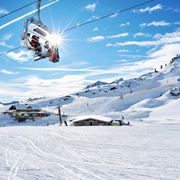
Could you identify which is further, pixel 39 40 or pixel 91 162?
pixel 39 40

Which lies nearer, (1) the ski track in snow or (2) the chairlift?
(1) the ski track in snow

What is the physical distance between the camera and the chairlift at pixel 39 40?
9.45m

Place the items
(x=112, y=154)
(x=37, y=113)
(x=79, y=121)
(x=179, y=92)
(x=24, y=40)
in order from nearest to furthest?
(x=24, y=40) → (x=112, y=154) → (x=79, y=121) → (x=37, y=113) → (x=179, y=92)

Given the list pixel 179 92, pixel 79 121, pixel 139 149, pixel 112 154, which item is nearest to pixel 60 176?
pixel 112 154

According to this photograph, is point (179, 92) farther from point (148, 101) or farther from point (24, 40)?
point (24, 40)

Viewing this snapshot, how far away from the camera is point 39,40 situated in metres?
9.69

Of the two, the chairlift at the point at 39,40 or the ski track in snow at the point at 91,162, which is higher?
the chairlift at the point at 39,40

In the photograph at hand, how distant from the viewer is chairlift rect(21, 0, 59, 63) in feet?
31.0

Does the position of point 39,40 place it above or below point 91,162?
above

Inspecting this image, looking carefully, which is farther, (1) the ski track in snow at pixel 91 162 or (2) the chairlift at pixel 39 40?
(2) the chairlift at pixel 39 40

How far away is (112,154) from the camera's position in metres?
10.5

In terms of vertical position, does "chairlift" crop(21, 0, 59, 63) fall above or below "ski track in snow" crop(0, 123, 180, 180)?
above

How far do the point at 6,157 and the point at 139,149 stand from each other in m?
5.08

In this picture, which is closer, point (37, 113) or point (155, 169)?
point (155, 169)
